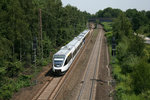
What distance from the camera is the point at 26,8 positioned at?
29141 millimetres

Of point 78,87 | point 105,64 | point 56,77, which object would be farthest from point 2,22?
point 105,64

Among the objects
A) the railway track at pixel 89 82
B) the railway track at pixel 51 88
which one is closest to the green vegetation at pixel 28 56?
the railway track at pixel 51 88

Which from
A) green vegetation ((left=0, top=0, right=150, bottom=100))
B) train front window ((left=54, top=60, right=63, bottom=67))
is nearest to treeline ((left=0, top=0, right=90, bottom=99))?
green vegetation ((left=0, top=0, right=150, bottom=100))

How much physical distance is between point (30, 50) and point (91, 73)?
37.2 feet

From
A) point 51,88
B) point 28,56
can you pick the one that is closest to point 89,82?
point 51,88

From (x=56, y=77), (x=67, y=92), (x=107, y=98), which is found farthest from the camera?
(x=56, y=77)

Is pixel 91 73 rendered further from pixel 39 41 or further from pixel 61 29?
pixel 61 29

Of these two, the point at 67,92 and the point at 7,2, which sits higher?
the point at 7,2

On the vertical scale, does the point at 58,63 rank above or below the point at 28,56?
below

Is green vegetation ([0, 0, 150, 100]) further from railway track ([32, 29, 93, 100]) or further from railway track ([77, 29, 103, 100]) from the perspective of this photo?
railway track ([77, 29, 103, 100])

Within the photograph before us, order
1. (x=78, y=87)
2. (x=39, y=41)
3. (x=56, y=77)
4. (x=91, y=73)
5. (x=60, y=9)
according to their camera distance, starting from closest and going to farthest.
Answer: (x=78, y=87), (x=56, y=77), (x=91, y=73), (x=39, y=41), (x=60, y=9)

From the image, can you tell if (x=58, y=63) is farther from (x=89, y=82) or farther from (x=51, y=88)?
(x=89, y=82)

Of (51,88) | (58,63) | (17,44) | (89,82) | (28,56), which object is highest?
(17,44)

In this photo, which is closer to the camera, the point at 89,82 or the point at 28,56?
the point at 89,82
